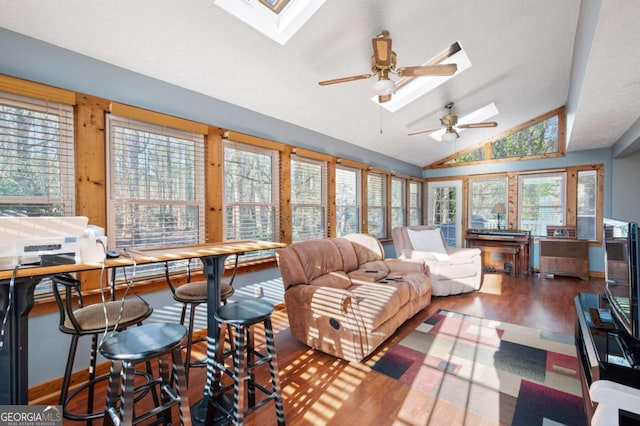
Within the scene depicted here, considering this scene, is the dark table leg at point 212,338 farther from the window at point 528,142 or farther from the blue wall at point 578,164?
the blue wall at point 578,164

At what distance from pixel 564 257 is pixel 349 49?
546cm

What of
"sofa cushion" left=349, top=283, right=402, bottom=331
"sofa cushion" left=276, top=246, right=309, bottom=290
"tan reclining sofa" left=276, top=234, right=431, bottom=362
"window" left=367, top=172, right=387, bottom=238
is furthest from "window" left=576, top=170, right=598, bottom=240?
"sofa cushion" left=276, top=246, right=309, bottom=290

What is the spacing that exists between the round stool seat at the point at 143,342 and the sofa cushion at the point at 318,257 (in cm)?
171

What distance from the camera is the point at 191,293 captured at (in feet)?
6.70

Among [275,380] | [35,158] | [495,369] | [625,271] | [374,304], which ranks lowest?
[495,369]

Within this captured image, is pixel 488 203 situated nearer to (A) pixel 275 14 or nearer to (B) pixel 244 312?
(A) pixel 275 14

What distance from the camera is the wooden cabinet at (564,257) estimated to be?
5129mm

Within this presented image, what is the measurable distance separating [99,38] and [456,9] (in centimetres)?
289

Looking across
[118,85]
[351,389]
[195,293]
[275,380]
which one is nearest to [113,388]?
[275,380]

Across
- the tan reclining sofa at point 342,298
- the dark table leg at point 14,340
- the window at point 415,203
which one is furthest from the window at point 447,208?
the dark table leg at point 14,340

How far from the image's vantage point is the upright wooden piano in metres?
5.48

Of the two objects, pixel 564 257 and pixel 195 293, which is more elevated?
pixel 195 293

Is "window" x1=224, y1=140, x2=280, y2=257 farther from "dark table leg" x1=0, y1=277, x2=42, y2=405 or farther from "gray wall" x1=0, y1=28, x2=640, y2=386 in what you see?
"dark table leg" x1=0, y1=277, x2=42, y2=405

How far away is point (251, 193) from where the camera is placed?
3387 millimetres
